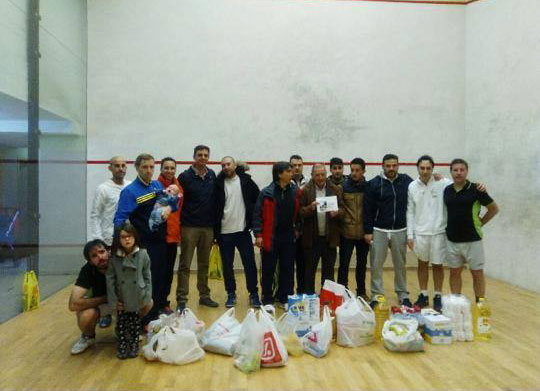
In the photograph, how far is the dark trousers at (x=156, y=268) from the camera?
9.83 ft

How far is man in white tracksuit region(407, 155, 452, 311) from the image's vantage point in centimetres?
348

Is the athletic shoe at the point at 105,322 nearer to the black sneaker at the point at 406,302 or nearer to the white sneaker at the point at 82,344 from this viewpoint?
the white sneaker at the point at 82,344

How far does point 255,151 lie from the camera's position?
18.1 ft

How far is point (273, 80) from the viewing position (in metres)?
5.55

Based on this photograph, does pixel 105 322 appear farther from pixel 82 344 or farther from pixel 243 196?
pixel 243 196

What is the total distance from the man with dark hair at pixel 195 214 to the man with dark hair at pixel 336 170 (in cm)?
95

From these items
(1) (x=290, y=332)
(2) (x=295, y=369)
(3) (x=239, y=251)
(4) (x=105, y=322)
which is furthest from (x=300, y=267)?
(4) (x=105, y=322)

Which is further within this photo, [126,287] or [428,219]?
[428,219]

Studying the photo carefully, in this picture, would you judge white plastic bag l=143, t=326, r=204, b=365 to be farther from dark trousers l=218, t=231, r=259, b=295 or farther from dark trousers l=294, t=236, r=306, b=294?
dark trousers l=294, t=236, r=306, b=294

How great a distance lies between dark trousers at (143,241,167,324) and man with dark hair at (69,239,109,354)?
0.34 metres

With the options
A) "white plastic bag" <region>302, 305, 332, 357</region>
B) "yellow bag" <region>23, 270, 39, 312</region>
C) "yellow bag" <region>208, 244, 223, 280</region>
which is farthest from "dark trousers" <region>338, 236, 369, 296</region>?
"yellow bag" <region>23, 270, 39, 312</region>

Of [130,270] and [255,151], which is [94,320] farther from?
[255,151]

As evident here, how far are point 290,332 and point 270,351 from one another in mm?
381

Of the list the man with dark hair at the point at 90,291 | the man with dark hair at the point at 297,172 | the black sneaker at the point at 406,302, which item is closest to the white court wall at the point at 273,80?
the man with dark hair at the point at 297,172
